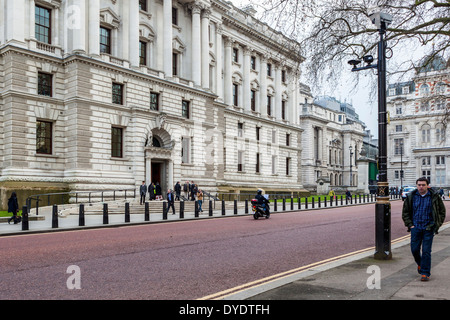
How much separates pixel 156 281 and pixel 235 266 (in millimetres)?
1938

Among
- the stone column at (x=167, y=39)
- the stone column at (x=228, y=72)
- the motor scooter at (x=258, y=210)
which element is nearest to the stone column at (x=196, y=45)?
the stone column at (x=167, y=39)

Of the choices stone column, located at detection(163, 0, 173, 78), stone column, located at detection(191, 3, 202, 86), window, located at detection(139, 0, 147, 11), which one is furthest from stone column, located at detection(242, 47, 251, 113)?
window, located at detection(139, 0, 147, 11)

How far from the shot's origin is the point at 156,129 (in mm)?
35188

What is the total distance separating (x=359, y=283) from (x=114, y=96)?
95.0 ft

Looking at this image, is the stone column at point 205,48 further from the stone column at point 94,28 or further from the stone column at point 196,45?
the stone column at point 94,28

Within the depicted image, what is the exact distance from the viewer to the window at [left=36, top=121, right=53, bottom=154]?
96.8ft

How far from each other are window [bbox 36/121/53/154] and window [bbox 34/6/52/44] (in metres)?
Result: 5.78

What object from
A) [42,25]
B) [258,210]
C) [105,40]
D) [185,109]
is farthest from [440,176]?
[42,25]

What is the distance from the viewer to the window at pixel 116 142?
107ft

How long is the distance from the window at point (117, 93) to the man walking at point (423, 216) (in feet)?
93.0

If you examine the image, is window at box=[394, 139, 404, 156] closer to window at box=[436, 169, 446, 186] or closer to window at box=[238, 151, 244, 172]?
window at box=[436, 169, 446, 186]

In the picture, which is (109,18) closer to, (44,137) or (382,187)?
(44,137)

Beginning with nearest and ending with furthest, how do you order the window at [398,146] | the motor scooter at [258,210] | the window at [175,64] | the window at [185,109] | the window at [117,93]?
1. the motor scooter at [258,210]
2. the window at [117,93]
3. the window at [185,109]
4. the window at [175,64]
5. the window at [398,146]

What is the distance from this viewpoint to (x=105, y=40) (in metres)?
33.7
